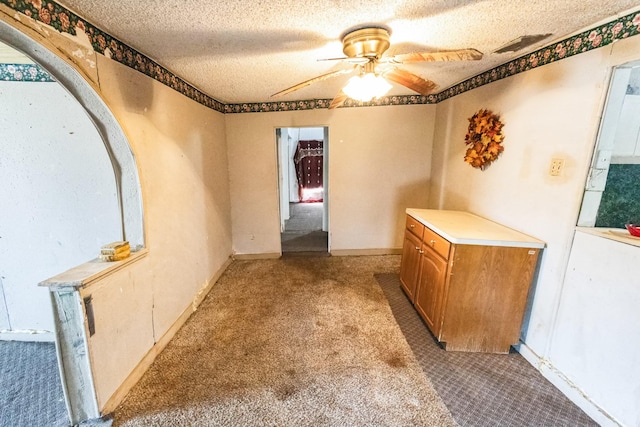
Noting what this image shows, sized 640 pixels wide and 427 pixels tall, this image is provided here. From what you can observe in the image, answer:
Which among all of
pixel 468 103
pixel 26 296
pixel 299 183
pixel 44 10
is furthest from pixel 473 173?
pixel 299 183

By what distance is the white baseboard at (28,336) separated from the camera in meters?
2.02

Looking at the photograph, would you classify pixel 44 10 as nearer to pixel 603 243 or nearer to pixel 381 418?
pixel 381 418

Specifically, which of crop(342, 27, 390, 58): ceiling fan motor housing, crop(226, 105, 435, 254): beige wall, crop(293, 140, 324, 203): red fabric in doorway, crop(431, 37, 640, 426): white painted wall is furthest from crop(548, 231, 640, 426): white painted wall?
crop(293, 140, 324, 203): red fabric in doorway

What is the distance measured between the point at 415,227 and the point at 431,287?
23.6 inches

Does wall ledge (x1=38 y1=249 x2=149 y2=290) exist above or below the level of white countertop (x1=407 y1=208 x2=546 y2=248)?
below

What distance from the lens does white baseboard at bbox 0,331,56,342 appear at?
202cm

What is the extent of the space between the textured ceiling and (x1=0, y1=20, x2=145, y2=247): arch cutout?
27cm

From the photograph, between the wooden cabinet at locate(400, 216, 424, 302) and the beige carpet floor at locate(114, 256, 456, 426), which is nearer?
the beige carpet floor at locate(114, 256, 456, 426)

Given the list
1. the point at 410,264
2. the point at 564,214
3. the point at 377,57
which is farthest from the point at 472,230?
the point at 377,57

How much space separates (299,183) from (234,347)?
246 inches

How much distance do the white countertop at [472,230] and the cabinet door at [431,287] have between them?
21cm

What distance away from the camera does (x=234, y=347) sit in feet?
6.42

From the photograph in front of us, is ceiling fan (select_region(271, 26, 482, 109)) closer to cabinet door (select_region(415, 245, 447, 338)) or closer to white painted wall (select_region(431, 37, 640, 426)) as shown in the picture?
white painted wall (select_region(431, 37, 640, 426))

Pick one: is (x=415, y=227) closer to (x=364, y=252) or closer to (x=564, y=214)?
(x=564, y=214)
